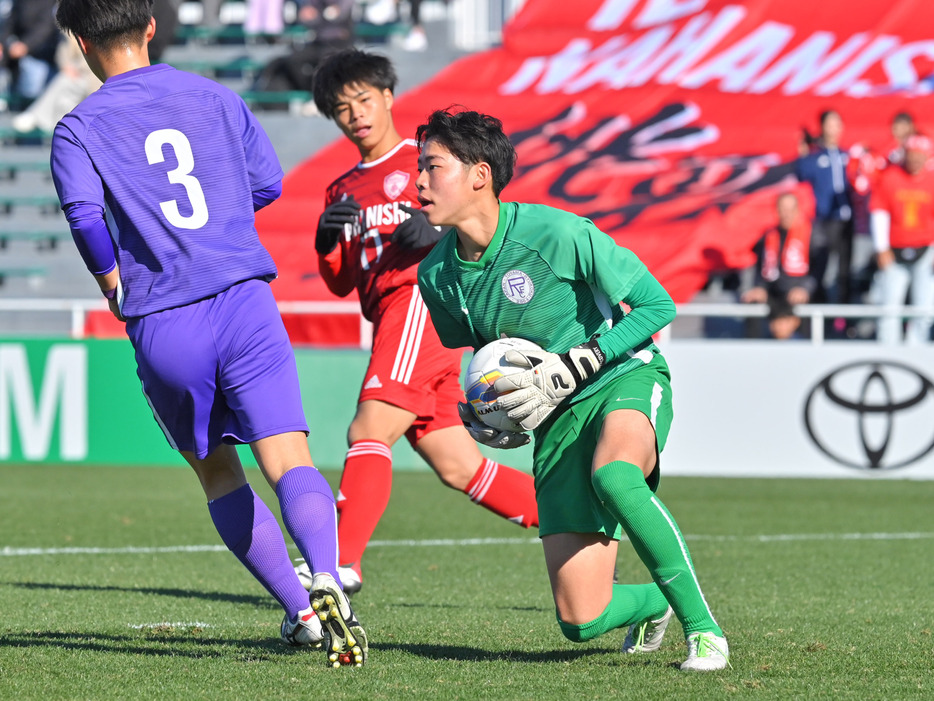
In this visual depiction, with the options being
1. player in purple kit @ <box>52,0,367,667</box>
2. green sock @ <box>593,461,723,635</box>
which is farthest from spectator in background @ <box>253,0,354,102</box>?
green sock @ <box>593,461,723,635</box>

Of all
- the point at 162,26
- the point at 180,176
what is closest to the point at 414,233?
the point at 180,176

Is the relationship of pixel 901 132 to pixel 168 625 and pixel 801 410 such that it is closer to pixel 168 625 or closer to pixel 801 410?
pixel 801 410

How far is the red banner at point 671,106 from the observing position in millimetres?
15656

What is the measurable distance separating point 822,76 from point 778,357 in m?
7.13

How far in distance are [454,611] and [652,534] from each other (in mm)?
1720

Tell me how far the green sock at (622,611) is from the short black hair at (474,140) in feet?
4.55

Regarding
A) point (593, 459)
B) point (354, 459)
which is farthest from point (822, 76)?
point (593, 459)

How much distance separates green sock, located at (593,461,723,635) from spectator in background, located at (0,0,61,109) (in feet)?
59.3

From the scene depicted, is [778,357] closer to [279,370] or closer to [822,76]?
[822,76]

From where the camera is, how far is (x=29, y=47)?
21.0m

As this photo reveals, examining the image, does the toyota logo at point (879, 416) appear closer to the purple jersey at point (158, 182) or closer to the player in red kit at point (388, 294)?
the player in red kit at point (388, 294)

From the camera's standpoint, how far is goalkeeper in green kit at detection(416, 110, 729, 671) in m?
4.52

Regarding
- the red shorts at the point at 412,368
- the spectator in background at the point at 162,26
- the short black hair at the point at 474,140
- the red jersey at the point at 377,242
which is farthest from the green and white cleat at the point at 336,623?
the spectator in background at the point at 162,26

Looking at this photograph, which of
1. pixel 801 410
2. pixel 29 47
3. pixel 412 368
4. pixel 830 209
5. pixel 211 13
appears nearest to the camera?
pixel 412 368
